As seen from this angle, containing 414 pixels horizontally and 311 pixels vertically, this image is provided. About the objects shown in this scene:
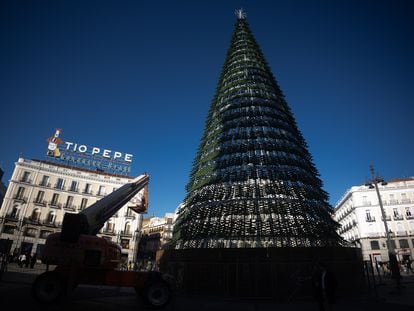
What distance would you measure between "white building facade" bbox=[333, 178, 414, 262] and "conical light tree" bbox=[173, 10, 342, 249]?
39.5 m

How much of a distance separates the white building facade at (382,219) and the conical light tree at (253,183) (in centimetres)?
3951

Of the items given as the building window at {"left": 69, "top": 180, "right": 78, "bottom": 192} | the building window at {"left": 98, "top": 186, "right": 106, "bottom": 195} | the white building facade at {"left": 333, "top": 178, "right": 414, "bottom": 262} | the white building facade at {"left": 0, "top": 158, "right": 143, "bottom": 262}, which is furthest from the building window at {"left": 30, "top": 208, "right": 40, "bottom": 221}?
the white building facade at {"left": 333, "top": 178, "right": 414, "bottom": 262}

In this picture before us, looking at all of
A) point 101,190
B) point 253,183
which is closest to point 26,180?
point 101,190

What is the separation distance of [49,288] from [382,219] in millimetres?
53926

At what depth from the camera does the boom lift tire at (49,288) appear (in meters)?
9.21

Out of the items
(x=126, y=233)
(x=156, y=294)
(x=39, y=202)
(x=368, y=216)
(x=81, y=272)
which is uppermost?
(x=368, y=216)

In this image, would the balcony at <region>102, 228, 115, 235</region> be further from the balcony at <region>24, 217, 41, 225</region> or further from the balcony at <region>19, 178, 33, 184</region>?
the balcony at <region>19, 178, 33, 184</region>

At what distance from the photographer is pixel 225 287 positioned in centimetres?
1216

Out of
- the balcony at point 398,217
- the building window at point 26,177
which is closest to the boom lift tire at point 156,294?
the building window at point 26,177

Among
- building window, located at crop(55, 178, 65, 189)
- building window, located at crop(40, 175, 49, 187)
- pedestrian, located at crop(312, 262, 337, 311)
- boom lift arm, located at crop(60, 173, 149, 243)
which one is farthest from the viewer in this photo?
building window, located at crop(55, 178, 65, 189)

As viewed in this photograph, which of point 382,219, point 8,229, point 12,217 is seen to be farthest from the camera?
point 382,219

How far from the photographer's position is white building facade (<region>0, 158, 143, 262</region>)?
42.8 meters

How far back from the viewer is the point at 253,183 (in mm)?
17156

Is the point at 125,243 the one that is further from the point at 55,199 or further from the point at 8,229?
the point at 8,229
